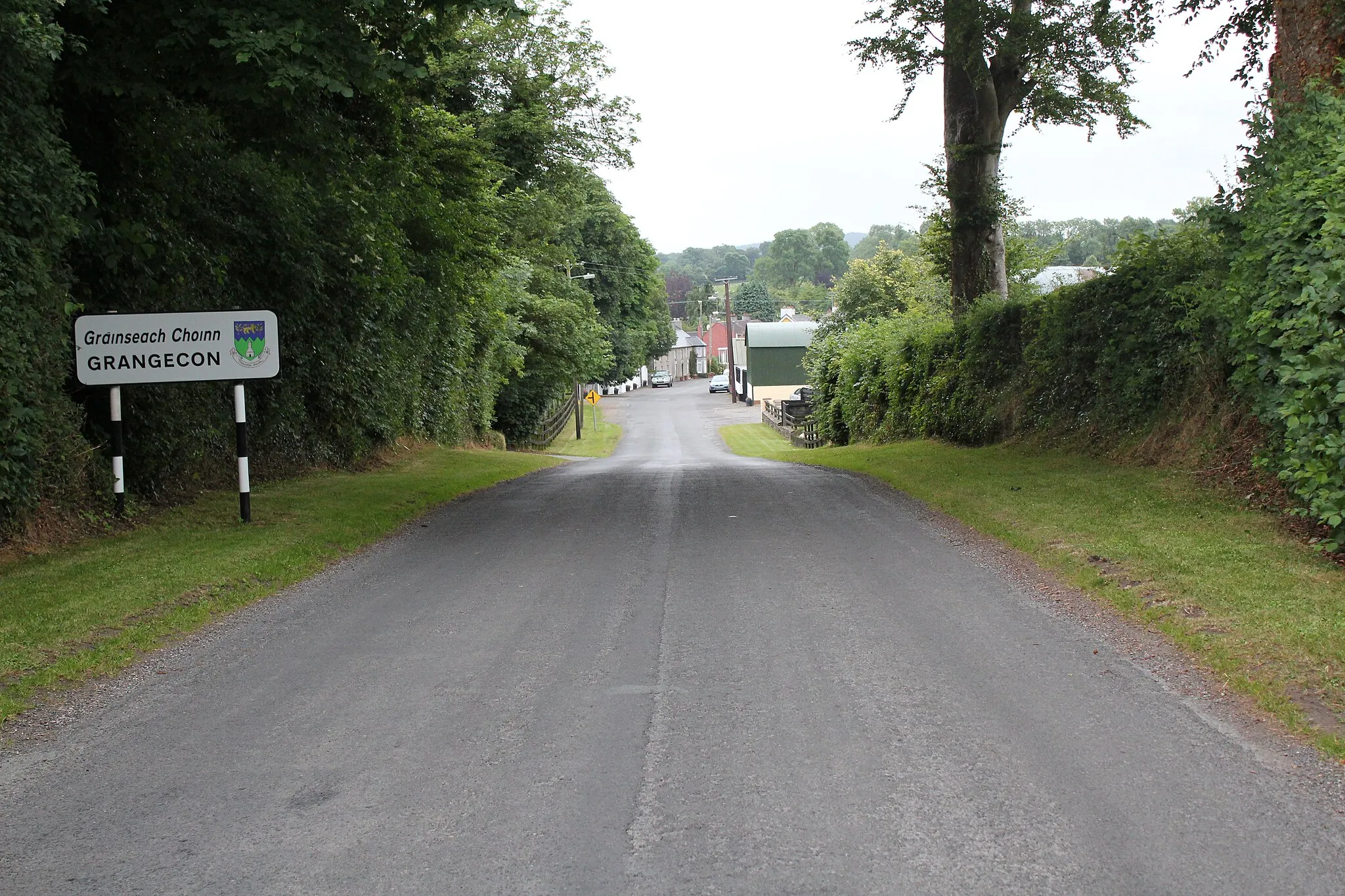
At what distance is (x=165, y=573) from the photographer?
31.1 feet

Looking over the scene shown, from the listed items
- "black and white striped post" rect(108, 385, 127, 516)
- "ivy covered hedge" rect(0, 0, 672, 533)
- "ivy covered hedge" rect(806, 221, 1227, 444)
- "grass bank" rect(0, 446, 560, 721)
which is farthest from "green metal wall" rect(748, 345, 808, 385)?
"black and white striped post" rect(108, 385, 127, 516)

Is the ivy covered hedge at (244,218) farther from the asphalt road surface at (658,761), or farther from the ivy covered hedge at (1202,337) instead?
the ivy covered hedge at (1202,337)

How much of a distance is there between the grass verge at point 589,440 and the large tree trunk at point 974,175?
2513 cm

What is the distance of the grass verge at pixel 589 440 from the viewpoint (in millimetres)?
50294

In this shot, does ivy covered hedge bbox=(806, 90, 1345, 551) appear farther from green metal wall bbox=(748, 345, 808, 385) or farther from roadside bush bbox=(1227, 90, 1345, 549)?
green metal wall bbox=(748, 345, 808, 385)

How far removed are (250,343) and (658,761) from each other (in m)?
9.23

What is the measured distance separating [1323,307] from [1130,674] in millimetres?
3412

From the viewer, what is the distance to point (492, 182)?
3084 cm

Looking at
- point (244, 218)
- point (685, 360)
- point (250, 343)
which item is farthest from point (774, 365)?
point (250, 343)

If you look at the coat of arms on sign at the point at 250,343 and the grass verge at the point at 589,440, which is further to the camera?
the grass verge at the point at 589,440

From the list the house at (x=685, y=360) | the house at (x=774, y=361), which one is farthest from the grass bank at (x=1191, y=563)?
the house at (x=685, y=360)

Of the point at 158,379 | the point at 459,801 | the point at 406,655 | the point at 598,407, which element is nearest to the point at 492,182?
the point at 158,379

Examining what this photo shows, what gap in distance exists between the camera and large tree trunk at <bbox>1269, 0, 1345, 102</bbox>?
10.9 m

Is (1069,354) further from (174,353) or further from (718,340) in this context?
(718,340)
